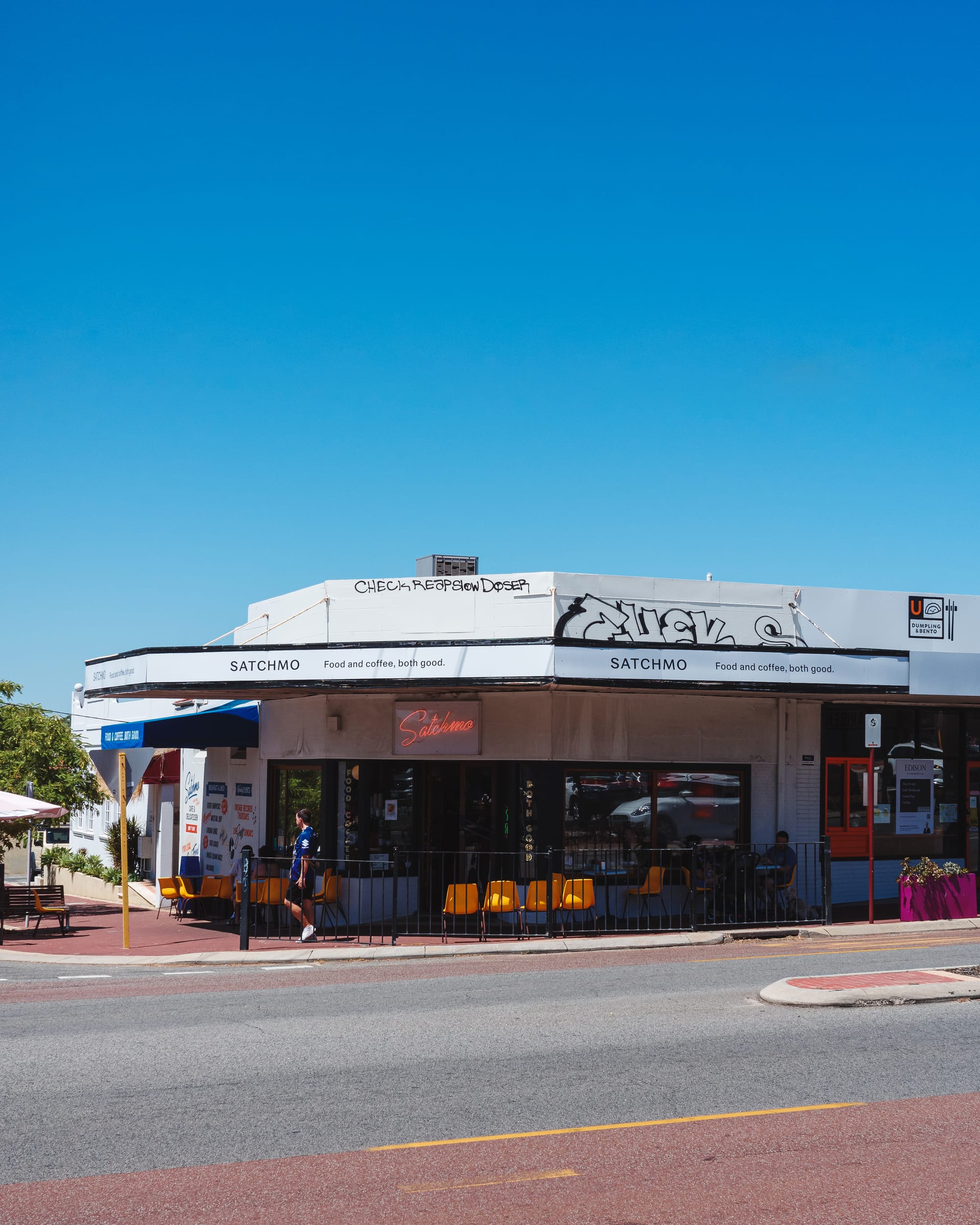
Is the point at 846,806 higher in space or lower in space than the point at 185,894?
higher

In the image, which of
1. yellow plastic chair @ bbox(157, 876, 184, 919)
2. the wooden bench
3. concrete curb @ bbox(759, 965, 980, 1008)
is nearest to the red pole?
concrete curb @ bbox(759, 965, 980, 1008)

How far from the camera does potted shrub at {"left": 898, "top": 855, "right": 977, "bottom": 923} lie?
60.4ft

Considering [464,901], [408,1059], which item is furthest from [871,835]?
[408,1059]

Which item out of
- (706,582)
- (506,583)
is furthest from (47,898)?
(706,582)

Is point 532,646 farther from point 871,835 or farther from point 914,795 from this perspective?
point 914,795

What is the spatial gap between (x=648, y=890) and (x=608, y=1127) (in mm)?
11757

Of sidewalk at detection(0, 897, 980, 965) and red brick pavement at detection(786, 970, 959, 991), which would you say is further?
sidewalk at detection(0, 897, 980, 965)

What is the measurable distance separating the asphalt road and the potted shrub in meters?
4.56

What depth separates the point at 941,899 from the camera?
18516mm

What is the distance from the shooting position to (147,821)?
30.1 metres

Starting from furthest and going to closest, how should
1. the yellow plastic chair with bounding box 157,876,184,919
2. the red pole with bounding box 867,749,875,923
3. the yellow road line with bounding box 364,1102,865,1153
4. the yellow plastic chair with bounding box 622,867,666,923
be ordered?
the yellow plastic chair with bounding box 157,876,184,919 < the yellow plastic chair with bounding box 622,867,666,923 < the red pole with bounding box 867,749,875,923 < the yellow road line with bounding box 364,1102,865,1153

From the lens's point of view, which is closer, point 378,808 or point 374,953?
point 374,953

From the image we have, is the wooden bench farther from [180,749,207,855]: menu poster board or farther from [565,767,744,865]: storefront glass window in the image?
[565,767,744,865]: storefront glass window

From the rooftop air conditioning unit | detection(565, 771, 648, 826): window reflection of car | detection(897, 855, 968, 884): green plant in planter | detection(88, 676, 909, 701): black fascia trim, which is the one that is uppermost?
the rooftop air conditioning unit
